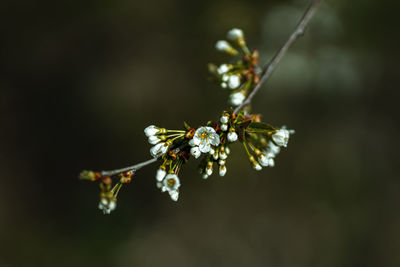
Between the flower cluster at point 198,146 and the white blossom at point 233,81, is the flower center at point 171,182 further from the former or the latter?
the white blossom at point 233,81

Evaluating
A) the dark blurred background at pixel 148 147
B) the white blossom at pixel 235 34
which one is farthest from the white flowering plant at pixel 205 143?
the dark blurred background at pixel 148 147

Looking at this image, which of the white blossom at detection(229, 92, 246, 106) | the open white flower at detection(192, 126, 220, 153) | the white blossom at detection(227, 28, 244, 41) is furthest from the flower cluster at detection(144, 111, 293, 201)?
the white blossom at detection(227, 28, 244, 41)

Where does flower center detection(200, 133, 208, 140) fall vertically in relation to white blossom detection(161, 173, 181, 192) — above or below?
above

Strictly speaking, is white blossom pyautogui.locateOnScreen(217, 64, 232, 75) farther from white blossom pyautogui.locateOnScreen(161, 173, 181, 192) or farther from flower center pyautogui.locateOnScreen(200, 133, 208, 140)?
white blossom pyautogui.locateOnScreen(161, 173, 181, 192)

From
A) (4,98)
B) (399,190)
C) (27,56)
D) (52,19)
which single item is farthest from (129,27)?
(399,190)

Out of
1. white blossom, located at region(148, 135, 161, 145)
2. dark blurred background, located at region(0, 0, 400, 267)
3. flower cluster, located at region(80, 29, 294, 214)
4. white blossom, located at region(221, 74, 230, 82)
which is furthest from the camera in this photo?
dark blurred background, located at region(0, 0, 400, 267)

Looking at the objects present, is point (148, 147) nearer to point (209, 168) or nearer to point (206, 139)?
point (209, 168)
